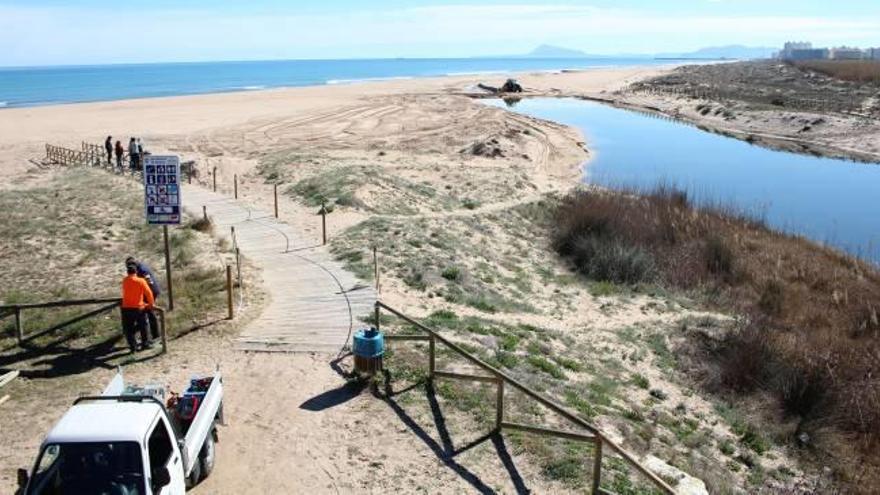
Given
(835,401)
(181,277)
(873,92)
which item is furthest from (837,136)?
(181,277)

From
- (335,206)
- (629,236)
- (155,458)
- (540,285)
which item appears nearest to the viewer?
(155,458)

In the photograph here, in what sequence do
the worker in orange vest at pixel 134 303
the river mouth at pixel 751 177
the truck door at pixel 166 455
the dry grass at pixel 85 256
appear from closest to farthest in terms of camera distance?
the truck door at pixel 166 455 < the worker in orange vest at pixel 134 303 < the dry grass at pixel 85 256 < the river mouth at pixel 751 177

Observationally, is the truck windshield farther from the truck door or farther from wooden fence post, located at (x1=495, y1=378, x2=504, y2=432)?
wooden fence post, located at (x1=495, y1=378, x2=504, y2=432)

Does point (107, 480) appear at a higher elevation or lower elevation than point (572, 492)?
higher

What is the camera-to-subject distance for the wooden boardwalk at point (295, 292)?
14680mm

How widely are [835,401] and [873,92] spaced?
2907 inches

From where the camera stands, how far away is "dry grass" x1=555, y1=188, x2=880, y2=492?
47.9 ft

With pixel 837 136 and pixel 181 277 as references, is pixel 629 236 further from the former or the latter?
pixel 837 136

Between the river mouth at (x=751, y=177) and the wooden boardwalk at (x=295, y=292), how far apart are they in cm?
1803

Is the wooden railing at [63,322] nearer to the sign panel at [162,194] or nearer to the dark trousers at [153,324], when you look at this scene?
the dark trousers at [153,324]

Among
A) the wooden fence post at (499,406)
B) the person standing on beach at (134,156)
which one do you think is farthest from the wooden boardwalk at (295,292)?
Result: the person standing on beach at (134,156)

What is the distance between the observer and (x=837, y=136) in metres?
58.3

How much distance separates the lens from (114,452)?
7.84 meters

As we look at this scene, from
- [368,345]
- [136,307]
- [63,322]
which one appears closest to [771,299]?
[368,345]
